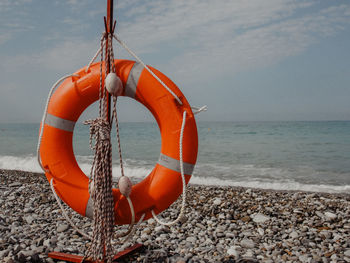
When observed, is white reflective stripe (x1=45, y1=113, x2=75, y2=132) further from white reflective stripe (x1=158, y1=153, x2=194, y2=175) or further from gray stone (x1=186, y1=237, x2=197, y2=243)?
gray stone (x1=186, y1=237, x2=197, y2=243)

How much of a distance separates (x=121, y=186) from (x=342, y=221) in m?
2.64

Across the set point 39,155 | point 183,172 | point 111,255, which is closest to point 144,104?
point 183,172

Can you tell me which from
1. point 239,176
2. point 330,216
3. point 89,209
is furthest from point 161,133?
point 239,176

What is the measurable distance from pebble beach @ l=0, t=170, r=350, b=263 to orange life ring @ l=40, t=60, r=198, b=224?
1.75ft

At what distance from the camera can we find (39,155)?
234cm

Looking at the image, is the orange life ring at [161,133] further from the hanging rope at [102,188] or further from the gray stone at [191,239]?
the gray stone at [191,239]

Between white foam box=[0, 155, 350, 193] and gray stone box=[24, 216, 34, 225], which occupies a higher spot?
gray stone box=[24, 216, 34, 225]

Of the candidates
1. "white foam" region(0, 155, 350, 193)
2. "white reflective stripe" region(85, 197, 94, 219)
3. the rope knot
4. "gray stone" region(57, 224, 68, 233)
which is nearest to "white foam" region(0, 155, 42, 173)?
"white foam" region(0, 155, 350, 193)

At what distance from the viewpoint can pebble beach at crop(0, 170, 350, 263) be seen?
A: 2.62 meters

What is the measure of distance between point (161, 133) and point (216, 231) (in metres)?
1.40

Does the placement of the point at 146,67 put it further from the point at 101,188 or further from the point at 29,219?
the point at 29,219

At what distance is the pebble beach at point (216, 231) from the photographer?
262cm

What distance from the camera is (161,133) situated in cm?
231

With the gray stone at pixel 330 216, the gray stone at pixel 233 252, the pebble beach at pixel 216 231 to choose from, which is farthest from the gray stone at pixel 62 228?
the gray stone at pixel 330 216
